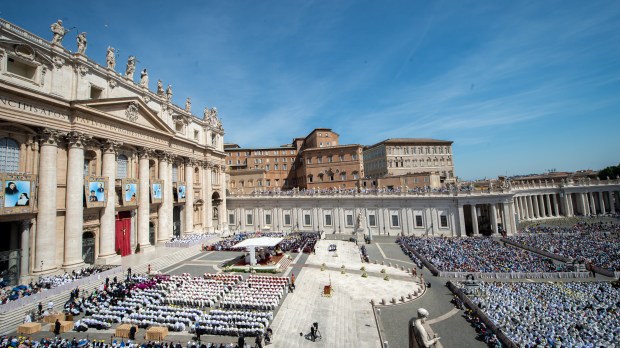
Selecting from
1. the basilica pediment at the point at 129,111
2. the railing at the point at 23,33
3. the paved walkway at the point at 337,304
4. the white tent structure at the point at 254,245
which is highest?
the railing at the point at 23,33

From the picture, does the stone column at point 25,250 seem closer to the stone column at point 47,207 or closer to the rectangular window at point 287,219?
the stone column at point 47,207

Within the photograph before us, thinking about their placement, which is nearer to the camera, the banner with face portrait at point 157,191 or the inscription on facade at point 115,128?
the inscription on facade at point 115,128

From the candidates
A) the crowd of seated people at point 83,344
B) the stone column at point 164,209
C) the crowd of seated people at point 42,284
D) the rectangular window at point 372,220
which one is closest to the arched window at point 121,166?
the stone column at point 164,209

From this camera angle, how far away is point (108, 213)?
92.4 feet

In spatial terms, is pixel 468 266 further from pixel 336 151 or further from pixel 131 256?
pixel 336 151

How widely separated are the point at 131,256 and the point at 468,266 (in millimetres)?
33694

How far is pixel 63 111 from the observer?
24.9 meters

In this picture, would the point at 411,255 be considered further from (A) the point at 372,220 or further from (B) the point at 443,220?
(A) the point at 372,220

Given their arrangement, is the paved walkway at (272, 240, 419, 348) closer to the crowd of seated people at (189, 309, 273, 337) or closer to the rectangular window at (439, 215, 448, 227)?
the crowd of seated people at (189, 309, 273, 337)

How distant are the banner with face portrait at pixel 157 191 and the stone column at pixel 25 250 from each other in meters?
12.4

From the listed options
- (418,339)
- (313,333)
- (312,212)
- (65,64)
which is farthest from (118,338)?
(312,212)

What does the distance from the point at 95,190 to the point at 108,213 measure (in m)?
2.74

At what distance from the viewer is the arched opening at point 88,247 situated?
27312 millimetres

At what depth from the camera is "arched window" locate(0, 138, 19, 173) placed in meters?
21.7
